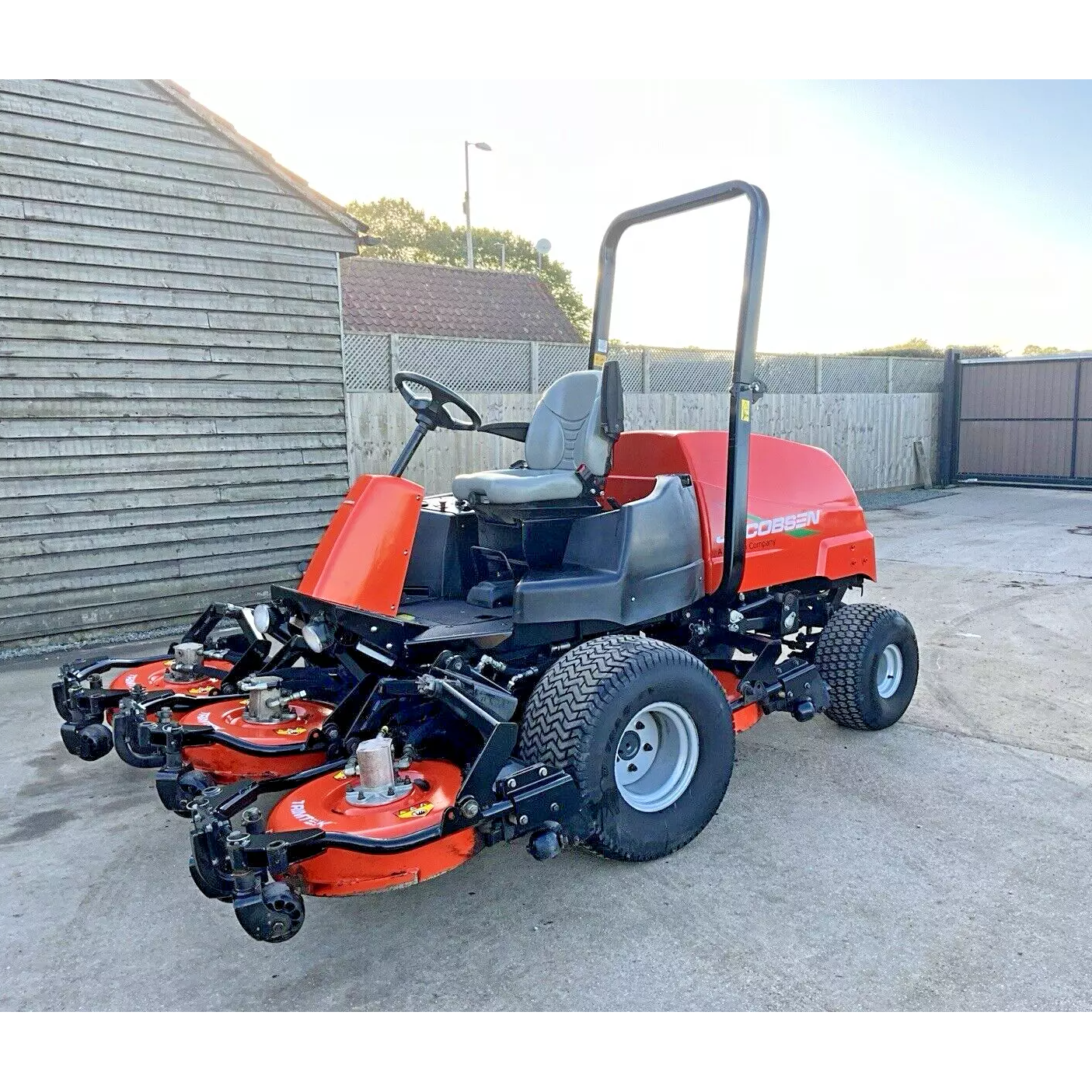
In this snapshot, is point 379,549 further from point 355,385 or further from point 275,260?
point 355,385

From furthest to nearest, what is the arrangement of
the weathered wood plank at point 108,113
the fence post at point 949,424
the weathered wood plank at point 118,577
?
1. the fence post at point 949,424
2. the weathered wood plank at point 118,577
3. the weathered wood plank at point 108,113

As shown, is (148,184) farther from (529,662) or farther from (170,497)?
(529,662)

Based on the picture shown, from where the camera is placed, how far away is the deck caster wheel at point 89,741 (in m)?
3.54

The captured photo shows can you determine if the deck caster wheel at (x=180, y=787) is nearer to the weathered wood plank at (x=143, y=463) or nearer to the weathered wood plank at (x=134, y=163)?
the weathered wood plank at (x=143, y=463)

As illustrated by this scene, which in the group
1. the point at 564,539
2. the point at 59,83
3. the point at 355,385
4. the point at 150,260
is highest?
the point at 59,83

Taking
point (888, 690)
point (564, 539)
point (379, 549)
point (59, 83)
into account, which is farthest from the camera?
point (59, 83)

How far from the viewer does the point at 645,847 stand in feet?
10.00

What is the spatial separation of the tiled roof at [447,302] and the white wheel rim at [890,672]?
1337 centimetres

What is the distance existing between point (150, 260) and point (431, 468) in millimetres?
3455

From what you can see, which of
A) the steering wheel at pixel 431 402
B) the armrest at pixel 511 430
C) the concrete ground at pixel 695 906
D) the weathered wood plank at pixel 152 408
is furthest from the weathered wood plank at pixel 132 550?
the steering wheel at pixel 431 402

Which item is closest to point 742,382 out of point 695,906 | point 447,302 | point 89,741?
point 695,906

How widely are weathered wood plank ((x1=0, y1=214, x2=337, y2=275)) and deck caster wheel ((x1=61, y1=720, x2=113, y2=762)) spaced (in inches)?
169
